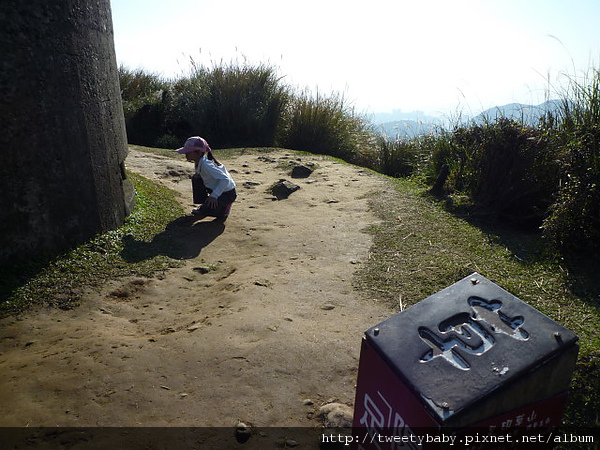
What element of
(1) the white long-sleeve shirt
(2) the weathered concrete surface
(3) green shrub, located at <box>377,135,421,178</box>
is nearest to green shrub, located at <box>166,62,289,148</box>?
(3) green shrub, located at <box>377,135,421,178</box>

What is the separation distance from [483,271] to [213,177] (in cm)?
296

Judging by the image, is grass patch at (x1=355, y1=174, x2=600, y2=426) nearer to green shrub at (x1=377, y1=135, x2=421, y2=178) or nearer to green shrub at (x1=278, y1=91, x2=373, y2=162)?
green shrub at (x1=377, y1=135, x2=421, y2=178)

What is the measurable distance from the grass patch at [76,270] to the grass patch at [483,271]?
1.94 metres

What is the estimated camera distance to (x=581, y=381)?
2.40 m

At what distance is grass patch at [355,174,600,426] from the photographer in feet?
8.24

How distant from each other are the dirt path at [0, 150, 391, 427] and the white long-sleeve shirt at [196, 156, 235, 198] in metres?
0.61

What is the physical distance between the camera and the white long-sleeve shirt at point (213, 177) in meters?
5.03

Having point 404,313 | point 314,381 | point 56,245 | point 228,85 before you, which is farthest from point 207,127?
point 404,313

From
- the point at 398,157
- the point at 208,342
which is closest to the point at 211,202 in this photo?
the point at 208,342

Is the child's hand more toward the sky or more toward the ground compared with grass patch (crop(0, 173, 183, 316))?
more toward the sky

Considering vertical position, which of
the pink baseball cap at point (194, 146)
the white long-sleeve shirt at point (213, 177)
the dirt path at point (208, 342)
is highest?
the pink baseball cap at point (194, 146)

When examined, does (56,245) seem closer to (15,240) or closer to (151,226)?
(15,240)

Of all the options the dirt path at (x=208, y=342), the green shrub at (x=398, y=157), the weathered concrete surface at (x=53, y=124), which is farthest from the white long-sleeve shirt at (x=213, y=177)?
the green shrub at (x=398, y=157)

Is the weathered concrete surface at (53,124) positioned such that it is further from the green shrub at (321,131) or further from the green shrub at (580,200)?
the green shrub at (321,131)
